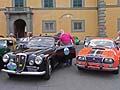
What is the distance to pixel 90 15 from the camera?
36.9 metres

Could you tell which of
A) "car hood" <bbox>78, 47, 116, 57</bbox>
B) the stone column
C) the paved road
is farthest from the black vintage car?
the stone column

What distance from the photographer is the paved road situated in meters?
9.16

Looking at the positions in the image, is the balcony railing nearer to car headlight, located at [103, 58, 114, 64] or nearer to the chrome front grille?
car headlight, located at [103, 58, 114, 64]

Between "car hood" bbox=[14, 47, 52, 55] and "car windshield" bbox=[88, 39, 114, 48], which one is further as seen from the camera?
"car windshield" bbox=[88, 39, 114, 48]

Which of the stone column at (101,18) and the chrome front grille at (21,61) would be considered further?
the stone column at (101,18)

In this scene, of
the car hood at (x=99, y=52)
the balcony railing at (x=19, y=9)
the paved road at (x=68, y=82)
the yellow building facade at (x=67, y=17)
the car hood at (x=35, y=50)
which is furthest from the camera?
the yellow building facade at (x=67, y=17)

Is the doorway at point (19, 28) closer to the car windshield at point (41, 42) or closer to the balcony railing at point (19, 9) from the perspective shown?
the balcony railing at point (19, 9)

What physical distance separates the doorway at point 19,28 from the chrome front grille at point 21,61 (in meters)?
28.2

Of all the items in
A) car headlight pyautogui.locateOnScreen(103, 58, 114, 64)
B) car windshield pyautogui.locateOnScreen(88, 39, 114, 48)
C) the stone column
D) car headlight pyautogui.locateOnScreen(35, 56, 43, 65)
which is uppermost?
the stone column

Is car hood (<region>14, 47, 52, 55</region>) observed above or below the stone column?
below

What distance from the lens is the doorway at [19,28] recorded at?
37.9 m

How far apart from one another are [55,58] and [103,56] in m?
1.98

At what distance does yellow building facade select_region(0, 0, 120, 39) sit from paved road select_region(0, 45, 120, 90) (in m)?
25.2

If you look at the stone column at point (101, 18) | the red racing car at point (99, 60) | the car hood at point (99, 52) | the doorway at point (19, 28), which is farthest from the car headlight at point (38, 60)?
the doorway at point (19, 28)
